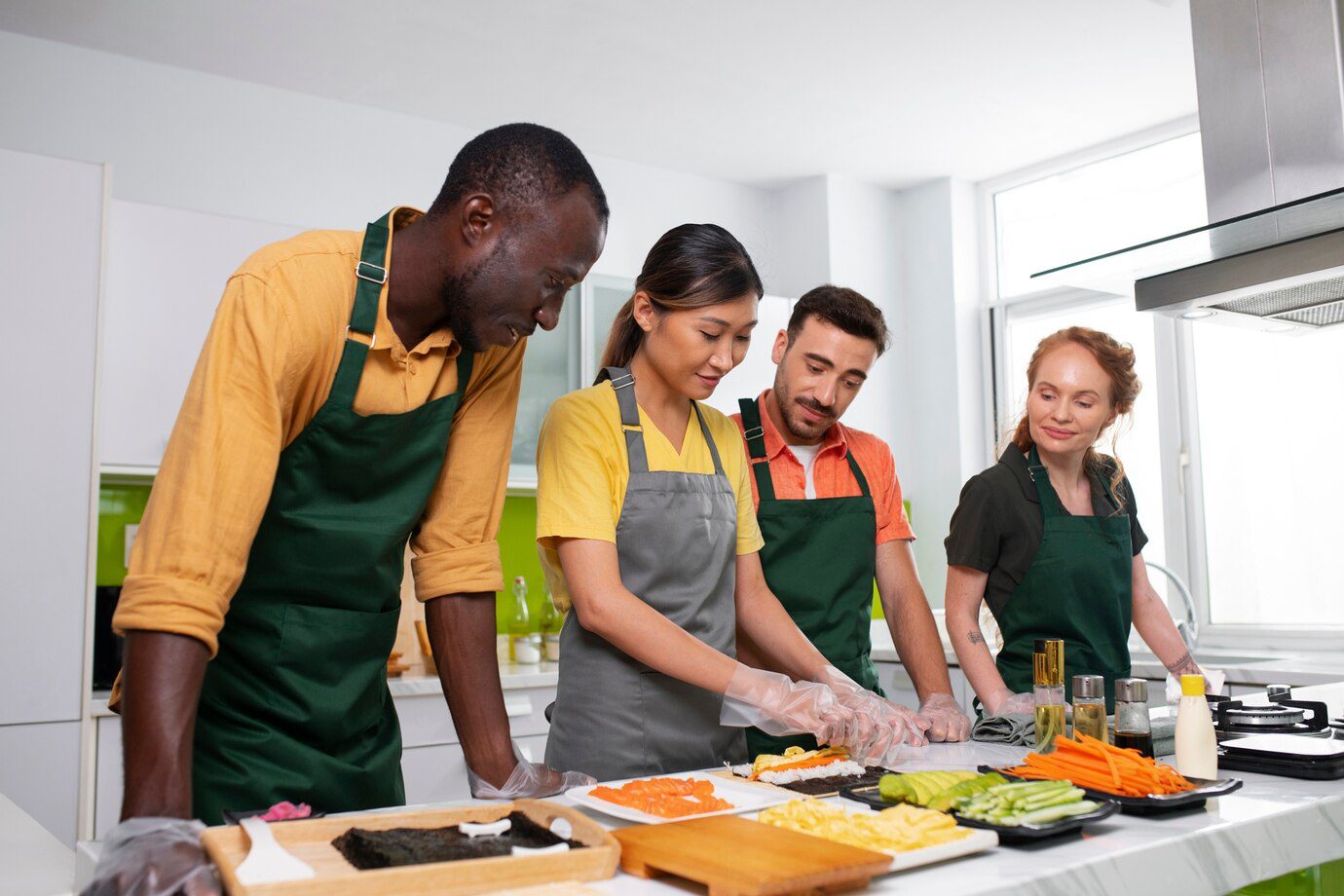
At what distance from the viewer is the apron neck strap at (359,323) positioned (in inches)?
51.2

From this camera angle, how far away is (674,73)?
3.66m

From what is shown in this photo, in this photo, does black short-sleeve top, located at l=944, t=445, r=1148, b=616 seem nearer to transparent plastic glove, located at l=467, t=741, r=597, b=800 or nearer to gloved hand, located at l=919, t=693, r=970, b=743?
gloved hand, located at l=919, t=693, r=970, b=743

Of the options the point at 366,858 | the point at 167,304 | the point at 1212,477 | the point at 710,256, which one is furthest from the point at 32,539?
the point at 1212,477

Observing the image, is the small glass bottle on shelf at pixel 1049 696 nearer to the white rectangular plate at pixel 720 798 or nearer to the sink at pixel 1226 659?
the white rectangular plate at pixel 720 798

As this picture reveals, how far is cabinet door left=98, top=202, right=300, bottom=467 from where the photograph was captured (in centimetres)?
288

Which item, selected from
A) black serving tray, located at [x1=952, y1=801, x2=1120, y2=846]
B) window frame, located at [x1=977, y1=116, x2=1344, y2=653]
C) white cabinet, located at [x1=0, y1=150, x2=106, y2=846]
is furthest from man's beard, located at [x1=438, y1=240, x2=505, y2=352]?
window frame, located at [x1=977, y1=116, x2=1344, y2=653]

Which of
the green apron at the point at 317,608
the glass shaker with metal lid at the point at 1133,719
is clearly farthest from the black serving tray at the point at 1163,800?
the green apron at the point at 317,608

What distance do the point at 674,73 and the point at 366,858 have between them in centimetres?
317

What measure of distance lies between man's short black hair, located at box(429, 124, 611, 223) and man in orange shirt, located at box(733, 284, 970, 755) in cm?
81

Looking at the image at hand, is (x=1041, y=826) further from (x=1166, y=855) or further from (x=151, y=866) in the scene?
(x=151, y=866)

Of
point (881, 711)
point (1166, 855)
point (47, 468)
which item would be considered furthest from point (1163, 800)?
point (47, 468)

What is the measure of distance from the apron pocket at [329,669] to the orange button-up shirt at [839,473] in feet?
2.92

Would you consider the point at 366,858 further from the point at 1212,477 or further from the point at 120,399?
the point at 1212,477

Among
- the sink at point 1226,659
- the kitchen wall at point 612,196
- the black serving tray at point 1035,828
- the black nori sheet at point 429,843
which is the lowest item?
the sink at point 1226,659
